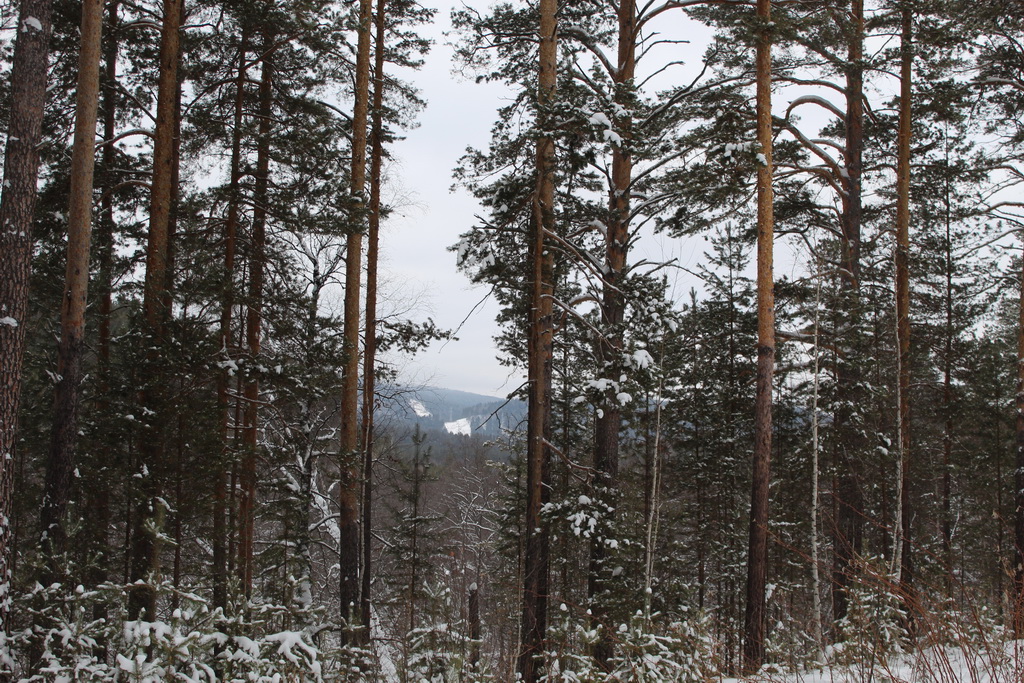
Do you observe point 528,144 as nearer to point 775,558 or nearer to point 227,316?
point 227,316

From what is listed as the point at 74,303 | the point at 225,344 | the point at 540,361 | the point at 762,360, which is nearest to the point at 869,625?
the point at 540,361

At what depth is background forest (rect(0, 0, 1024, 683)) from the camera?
5.22 meters

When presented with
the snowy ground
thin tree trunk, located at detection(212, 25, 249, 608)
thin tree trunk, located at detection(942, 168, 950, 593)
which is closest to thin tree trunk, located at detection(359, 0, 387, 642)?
thin tree trunk, located at detection(212, 25, 249, 608)

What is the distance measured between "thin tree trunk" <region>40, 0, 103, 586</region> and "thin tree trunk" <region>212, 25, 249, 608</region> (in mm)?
1607

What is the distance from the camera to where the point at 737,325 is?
1720 cm

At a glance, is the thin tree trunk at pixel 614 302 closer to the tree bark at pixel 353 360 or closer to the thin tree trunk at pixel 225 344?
the tree bark at pixel 353 360

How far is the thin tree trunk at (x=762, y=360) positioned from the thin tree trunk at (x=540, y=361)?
2.60 meters

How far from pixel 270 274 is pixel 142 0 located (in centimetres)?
430

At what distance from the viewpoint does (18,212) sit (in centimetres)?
553

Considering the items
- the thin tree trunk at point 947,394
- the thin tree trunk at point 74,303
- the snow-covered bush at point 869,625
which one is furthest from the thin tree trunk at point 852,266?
the thin tree trunk at point 74,303

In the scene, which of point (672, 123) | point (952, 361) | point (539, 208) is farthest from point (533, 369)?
point (952, 361)

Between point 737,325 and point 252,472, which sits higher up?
point 737,325

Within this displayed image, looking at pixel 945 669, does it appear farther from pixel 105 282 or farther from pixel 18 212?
pixel 105 282

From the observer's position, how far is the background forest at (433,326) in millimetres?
5223
